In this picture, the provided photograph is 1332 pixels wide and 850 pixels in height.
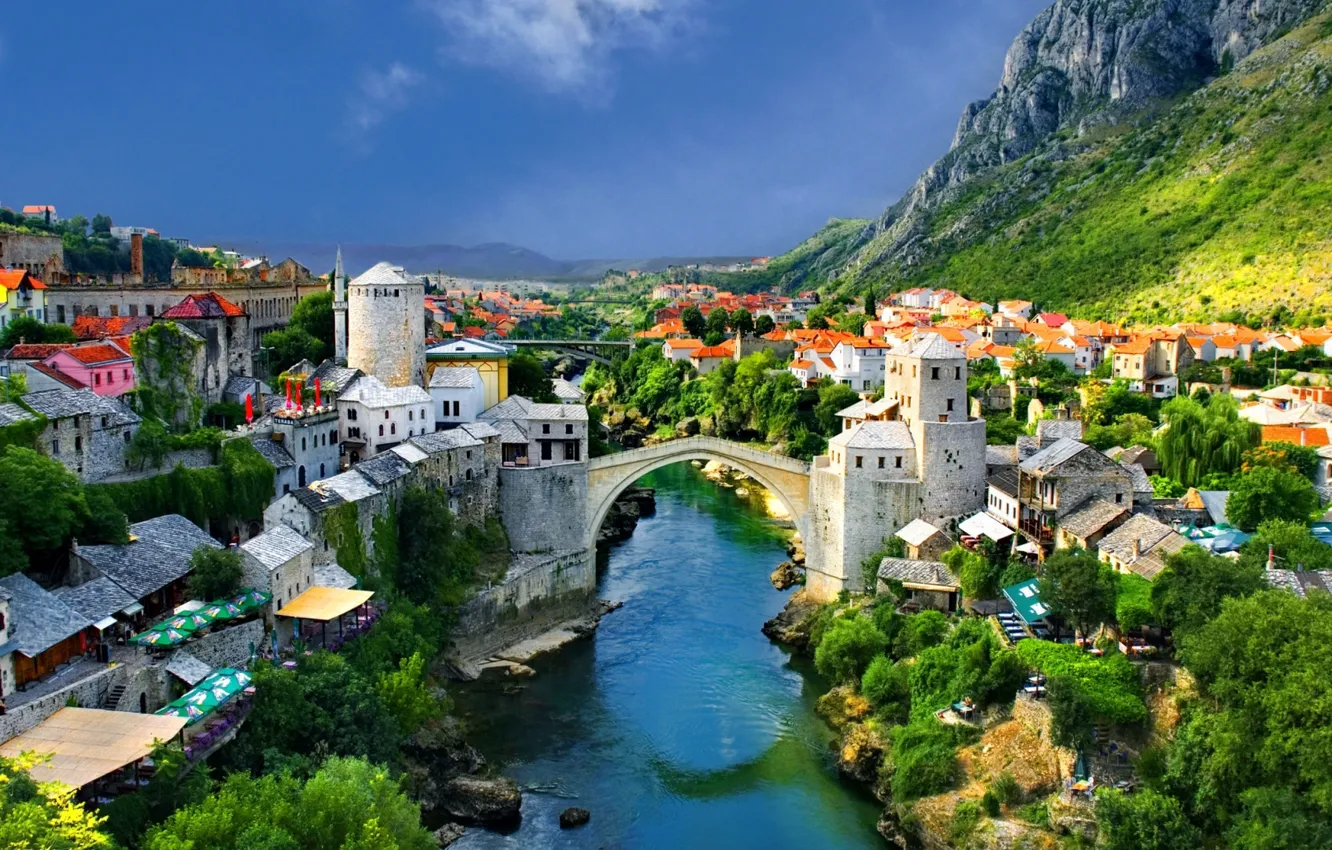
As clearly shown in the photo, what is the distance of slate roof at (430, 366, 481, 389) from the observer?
39312 millimetres

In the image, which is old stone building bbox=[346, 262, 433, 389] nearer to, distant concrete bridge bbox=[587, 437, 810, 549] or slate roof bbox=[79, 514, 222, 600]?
distant concrete bridge bbox=[587, 437, 810, 549]

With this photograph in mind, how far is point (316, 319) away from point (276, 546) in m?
21.1

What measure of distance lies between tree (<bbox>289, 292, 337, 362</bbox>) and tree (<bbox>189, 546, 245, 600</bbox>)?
20.9m

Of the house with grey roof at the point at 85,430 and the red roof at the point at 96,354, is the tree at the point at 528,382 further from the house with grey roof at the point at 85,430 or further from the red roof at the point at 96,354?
the house with grey roof at the point at 85,430

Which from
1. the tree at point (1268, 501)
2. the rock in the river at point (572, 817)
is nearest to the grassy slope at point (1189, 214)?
the tree at point (1268, 501)

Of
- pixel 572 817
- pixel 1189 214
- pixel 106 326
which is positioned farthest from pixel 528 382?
pixel 1189 214

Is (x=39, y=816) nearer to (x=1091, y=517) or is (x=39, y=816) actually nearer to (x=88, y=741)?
(x=88, y=741)

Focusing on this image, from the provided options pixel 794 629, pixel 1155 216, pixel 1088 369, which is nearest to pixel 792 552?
pixel 794 629

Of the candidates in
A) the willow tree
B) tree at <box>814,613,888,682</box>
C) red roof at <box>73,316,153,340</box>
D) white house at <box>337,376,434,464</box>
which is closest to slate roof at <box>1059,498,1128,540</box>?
tree at <box>814,613,888,682</box>

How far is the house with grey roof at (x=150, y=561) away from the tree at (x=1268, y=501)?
79.3ft

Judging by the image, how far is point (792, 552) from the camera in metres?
42.5

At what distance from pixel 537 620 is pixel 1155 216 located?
2064 inches

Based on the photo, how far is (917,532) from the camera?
33375 mm

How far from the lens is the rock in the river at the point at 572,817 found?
24516mm
